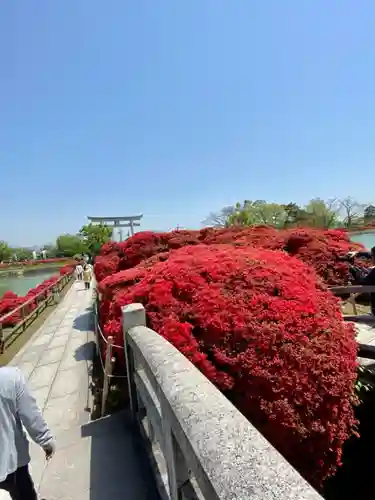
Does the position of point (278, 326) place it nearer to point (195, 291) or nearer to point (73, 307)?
point (195, 291)

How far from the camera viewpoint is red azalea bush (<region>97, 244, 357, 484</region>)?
254 centimetres

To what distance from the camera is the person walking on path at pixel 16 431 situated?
2.33m

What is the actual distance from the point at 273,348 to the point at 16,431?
2001mm

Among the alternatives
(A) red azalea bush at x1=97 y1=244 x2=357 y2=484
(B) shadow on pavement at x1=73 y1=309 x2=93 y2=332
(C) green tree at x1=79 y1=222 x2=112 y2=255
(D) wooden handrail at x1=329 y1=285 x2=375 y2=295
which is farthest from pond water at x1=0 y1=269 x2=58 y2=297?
(A) red azalea bush at x1=97 y1=244 x2=357 y2=484

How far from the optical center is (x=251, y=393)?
2.56m

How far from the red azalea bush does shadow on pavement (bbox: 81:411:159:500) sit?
939mm

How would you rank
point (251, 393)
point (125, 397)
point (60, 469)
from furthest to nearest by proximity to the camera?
point (125, 397)
point (60, 469)
point (251, 393)

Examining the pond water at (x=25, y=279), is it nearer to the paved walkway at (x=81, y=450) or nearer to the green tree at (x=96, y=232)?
the green tree at (x=96, y=232)

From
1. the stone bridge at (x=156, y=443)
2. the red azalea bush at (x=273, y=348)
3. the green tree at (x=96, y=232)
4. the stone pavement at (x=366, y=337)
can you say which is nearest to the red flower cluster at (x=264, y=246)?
the stone pavement at (x=366, y=337)

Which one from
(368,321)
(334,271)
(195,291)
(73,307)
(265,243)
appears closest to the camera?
(195,291)

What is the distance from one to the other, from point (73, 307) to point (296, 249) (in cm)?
1014

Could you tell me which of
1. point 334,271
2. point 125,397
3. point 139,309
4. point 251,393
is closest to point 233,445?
point 251,393

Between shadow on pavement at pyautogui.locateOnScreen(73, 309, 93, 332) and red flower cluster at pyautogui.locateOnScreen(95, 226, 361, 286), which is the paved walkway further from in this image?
shadow on pavement at pyautogui.locateOnScreen(73, 309, 93, 332)

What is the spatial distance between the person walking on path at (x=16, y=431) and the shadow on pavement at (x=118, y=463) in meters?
0.51
